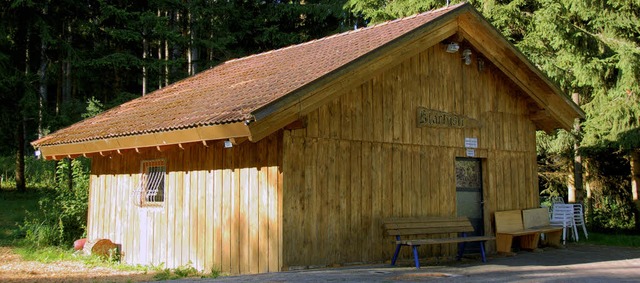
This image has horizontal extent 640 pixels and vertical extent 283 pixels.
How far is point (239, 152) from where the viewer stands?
959 cm

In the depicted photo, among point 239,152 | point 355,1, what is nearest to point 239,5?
point 355,1

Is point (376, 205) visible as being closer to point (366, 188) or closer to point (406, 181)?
point (366, 188)

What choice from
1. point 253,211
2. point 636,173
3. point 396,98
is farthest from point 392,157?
point 636,173

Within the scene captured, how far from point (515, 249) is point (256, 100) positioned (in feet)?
23.0

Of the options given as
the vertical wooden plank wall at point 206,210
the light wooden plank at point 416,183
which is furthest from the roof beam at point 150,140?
the light wooden plank at point 416,183

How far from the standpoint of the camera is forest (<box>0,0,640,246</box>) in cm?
1683

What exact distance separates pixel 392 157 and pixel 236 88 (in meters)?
3.03

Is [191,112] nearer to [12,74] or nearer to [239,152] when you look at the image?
[239,152]

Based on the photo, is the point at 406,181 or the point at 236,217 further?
the point at 406,181

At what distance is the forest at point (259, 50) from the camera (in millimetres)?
16828

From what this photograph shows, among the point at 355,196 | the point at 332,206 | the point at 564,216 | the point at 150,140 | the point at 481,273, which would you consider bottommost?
the point at 481,273

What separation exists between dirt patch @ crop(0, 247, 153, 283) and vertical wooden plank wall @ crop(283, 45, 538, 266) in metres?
2.79

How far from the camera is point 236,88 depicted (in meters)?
10.9

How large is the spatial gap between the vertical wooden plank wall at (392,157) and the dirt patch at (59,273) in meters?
2.79
